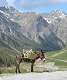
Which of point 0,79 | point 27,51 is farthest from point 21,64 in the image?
point 0,79

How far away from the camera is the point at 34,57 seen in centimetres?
2605

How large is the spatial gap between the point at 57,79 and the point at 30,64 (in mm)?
11022

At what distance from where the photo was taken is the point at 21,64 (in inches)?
1147

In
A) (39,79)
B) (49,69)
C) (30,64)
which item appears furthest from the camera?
(30,64)

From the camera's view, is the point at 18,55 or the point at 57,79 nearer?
the point at 57,79

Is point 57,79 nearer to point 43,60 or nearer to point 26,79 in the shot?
point 26,79

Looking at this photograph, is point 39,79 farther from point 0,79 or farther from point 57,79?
point 0,79

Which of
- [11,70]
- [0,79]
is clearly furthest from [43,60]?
[0,79]

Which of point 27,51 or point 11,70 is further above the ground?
point 27,51

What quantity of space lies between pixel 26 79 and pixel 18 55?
9.55 meters

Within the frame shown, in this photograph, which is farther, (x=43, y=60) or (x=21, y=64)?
(x=21, y=64)

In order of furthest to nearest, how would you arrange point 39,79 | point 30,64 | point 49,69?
point 30,64
point 49,69
point 39,79

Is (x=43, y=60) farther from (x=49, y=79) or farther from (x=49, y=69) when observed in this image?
(x=49, y=79)

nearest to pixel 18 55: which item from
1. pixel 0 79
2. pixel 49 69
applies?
pixel 49 69
